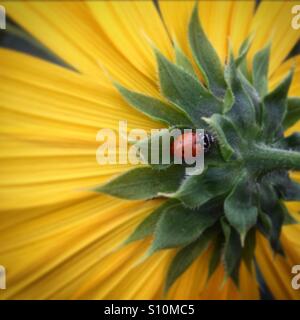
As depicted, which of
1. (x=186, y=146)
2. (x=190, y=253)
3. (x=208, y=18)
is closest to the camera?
(x=186, y=146)

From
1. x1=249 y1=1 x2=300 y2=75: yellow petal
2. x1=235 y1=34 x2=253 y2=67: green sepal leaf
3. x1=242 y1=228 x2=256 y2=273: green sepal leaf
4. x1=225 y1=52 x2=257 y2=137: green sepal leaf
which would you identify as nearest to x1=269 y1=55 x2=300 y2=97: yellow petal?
x1=249 y1=1 x2=300 y2=75: yellow petal

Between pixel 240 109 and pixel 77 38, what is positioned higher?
pixel 77 38

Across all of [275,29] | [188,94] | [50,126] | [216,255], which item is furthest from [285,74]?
[50,126]

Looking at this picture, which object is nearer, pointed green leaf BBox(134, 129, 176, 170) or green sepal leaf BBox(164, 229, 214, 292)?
pointed green leaf BBox(134, 129, 176, 170)

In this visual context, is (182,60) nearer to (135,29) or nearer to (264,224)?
(135,29)

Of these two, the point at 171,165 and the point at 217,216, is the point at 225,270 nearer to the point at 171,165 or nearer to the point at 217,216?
the point at 217,216

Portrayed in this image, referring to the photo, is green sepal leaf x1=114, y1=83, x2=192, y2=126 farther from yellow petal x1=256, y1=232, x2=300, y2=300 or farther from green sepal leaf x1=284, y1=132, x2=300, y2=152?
yellow petal x1=256, y1=232, x2=300, y2=300

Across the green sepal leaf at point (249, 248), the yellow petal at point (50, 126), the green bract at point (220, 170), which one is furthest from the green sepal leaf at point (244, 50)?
the green sepal leaf at point (249, 248)
